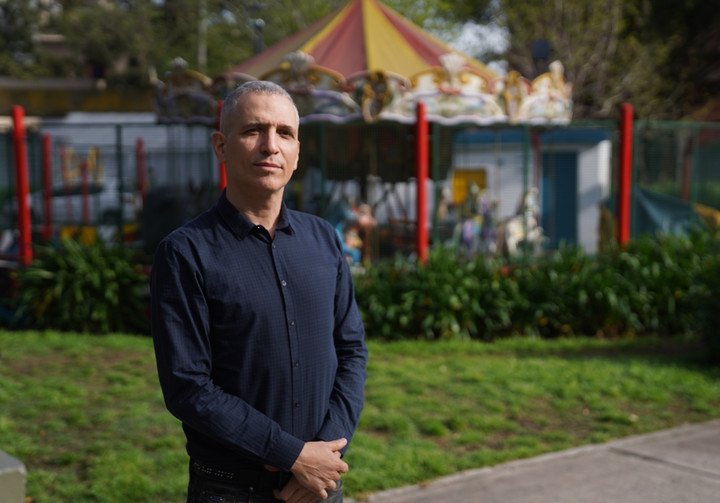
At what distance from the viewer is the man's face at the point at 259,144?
2.35m

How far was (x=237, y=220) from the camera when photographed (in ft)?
7.95

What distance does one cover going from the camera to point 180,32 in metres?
37.9

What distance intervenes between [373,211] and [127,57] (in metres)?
30.3

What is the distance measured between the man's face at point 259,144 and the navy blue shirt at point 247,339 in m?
0.10

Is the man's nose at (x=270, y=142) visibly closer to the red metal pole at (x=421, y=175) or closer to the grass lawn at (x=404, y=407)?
the grass lawn at (x=404, y=407)

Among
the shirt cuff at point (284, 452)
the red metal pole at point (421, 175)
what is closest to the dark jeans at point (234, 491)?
the shirt cuff at point (284, 452)

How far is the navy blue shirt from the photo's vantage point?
2.28m

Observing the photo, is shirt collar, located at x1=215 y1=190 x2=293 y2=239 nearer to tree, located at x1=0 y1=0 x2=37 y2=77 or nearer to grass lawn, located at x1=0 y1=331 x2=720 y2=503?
grass lawn, located at x1=0 y1=331 x2=720 y2=503

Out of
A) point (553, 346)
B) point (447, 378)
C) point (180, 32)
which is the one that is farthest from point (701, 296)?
point (180, 32)

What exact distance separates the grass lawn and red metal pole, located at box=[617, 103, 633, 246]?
1893 mm

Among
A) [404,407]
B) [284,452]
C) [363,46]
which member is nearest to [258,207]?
[284,452]

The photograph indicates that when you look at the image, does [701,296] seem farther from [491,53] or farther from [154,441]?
[491,53]

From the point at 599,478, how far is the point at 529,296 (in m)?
4.59

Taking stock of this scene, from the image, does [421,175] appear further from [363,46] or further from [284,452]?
[284,452]
